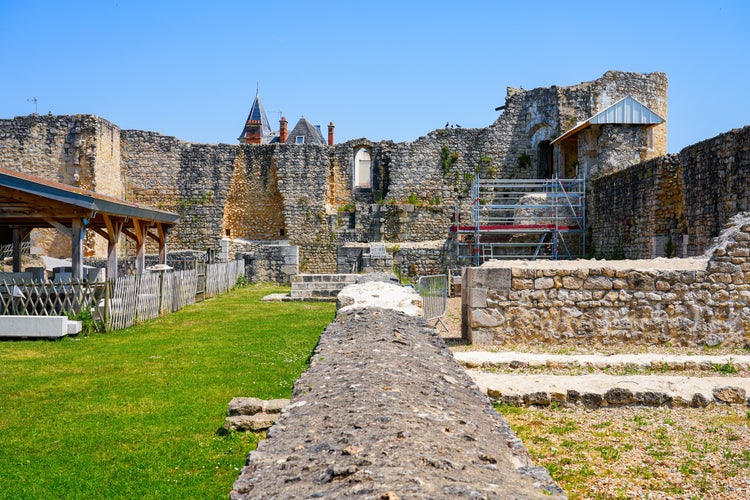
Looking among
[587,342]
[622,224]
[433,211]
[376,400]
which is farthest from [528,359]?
[433,211]

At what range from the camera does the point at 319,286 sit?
18.3 m

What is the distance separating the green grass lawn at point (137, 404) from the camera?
15.9 feet

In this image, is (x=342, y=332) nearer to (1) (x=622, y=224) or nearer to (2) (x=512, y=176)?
(1) (x=622, y=224)

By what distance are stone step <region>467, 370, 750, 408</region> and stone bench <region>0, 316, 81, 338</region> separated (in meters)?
7.64

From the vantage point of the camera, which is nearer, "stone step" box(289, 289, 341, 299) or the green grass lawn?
the green grass lawn

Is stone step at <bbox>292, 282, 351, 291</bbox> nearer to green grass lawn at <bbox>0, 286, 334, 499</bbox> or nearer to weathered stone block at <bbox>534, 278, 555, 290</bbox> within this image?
green grass lawn at <bbox>0, 286, 334, 499</bbox>

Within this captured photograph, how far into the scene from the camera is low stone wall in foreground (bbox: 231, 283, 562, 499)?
9.40ft

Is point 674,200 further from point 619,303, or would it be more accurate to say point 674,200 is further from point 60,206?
point 60,206

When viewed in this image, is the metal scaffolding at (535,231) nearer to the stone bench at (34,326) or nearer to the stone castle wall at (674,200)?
the stone castle wall at (674,200)

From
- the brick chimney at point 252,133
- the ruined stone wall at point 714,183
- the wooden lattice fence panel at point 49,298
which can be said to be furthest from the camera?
the brick chimney at point 252,133

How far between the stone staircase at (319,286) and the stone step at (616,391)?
11.4 metres

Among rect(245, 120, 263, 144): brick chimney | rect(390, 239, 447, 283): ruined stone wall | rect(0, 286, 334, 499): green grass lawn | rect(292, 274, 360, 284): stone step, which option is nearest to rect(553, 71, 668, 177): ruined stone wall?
rect(390, 239, 447, 283): ruined stone wall

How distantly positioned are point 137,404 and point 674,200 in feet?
45.5

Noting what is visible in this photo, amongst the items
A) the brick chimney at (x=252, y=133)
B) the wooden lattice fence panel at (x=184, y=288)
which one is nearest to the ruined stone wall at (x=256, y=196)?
the wooden lattice fence panel at (x=184, y=288)
